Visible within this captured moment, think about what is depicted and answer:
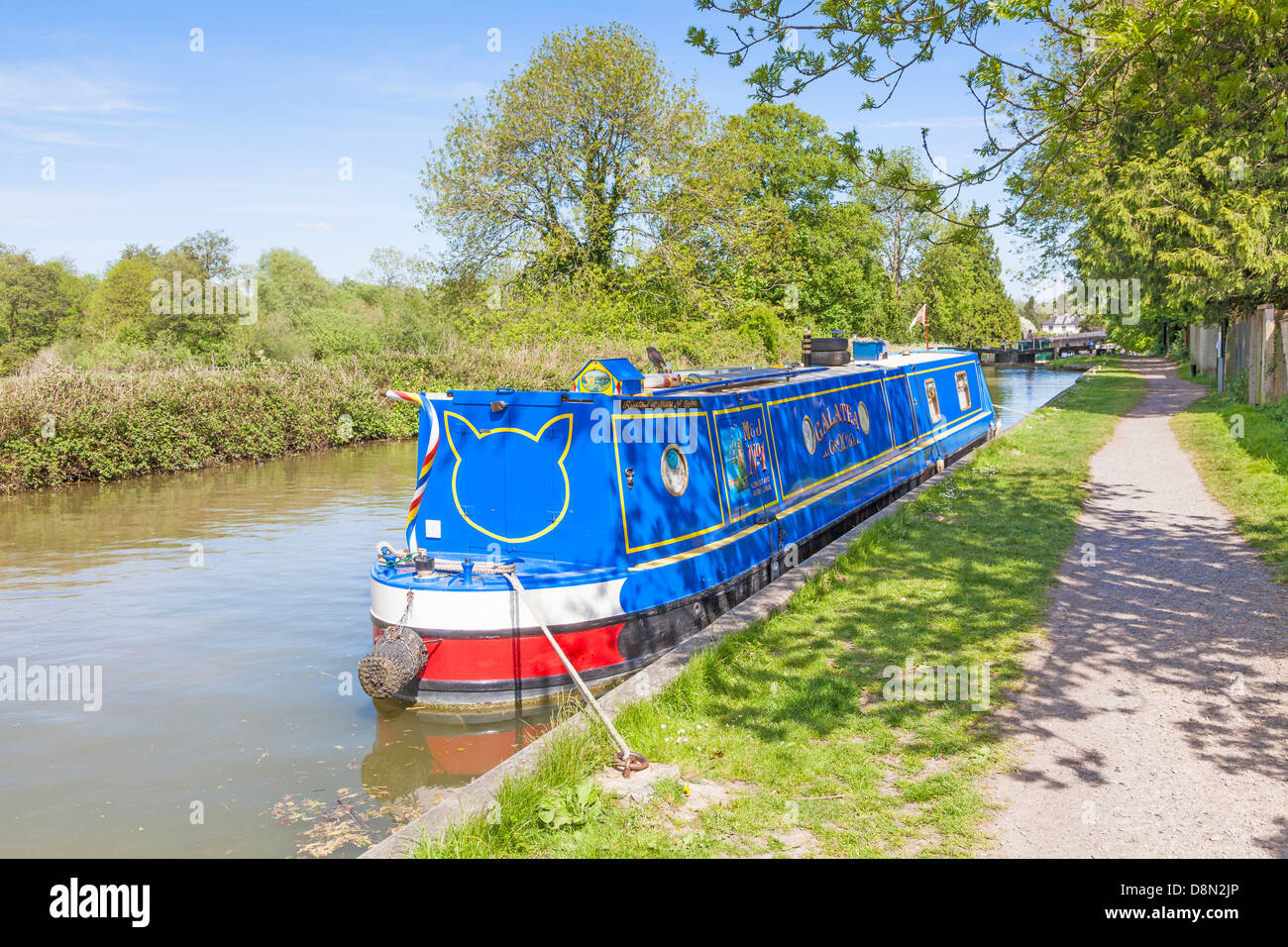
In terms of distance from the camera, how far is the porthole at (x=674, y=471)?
7.90 meters

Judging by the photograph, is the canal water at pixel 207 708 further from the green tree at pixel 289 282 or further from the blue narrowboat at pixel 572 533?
the green tree at pixel 289 282

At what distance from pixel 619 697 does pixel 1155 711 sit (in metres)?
3.19

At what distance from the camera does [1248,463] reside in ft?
45.5

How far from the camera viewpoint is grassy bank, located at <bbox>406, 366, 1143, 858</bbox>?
13.8 feet

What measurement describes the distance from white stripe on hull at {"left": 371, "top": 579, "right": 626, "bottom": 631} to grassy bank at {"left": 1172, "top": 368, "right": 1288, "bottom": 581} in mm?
6010

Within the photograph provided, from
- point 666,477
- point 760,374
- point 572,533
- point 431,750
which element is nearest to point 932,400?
point 760,374

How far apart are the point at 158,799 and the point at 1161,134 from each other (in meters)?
23.8

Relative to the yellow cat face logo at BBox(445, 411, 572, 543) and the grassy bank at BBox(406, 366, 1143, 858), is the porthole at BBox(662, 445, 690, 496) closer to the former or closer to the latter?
the yellow cat face logo at BBox(445, 411, 572, 543)

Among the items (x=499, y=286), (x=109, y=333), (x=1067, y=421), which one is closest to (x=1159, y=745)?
(x=1067, y=421)

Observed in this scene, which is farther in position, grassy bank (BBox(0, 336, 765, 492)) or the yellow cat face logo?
grassy bank (BBox(0, 336, 765, 492))

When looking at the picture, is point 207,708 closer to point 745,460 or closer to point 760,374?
point 745,460

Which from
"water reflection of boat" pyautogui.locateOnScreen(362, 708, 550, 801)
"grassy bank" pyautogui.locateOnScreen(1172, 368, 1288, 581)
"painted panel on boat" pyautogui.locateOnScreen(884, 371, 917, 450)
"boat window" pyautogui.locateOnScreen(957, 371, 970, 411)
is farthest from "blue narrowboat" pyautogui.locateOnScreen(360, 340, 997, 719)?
"boat window" pyautogui.locateOnScreen(957, 371, 970, 411)

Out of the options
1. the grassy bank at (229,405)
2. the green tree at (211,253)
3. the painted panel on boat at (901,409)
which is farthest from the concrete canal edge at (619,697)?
the green tree at (211,253)

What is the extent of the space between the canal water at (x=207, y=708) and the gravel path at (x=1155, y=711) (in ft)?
11.9
